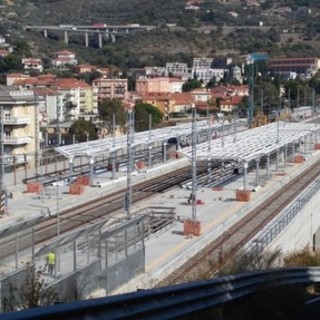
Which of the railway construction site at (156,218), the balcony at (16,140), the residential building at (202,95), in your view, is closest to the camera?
the railway construction site at (156,218)

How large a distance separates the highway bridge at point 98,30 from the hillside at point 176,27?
4.11 feet

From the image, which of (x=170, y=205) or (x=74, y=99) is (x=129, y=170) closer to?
(x=170, y=205)

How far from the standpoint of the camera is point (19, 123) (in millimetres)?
31000

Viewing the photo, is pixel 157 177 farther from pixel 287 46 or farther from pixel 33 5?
pixel 33 5

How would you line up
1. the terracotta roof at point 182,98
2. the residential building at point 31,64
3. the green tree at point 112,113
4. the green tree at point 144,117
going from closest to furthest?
1. the green tree at point 112,113
2. the green tree at point 144,117
3. the terracotta roof at point 182,98
4. the residential building at point 31,64

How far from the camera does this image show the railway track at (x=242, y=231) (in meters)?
12.8

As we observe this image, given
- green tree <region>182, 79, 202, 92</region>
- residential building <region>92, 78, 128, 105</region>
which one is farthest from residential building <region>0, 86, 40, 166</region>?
green tree <region>182, 79, 202, 92</region>

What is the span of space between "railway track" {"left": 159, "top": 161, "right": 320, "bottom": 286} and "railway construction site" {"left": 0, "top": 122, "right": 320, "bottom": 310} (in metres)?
0.02

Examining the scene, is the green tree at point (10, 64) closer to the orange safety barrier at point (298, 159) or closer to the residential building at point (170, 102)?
the residential building at point (170, 102)

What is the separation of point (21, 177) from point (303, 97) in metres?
50.4

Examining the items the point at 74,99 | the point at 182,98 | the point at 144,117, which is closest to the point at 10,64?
the point at 182,98

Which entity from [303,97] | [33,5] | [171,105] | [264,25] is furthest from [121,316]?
[33,5]

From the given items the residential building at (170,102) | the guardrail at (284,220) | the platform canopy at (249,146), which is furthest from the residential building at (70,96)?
the guardrail at (284,220)

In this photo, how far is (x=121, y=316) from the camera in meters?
4.86
